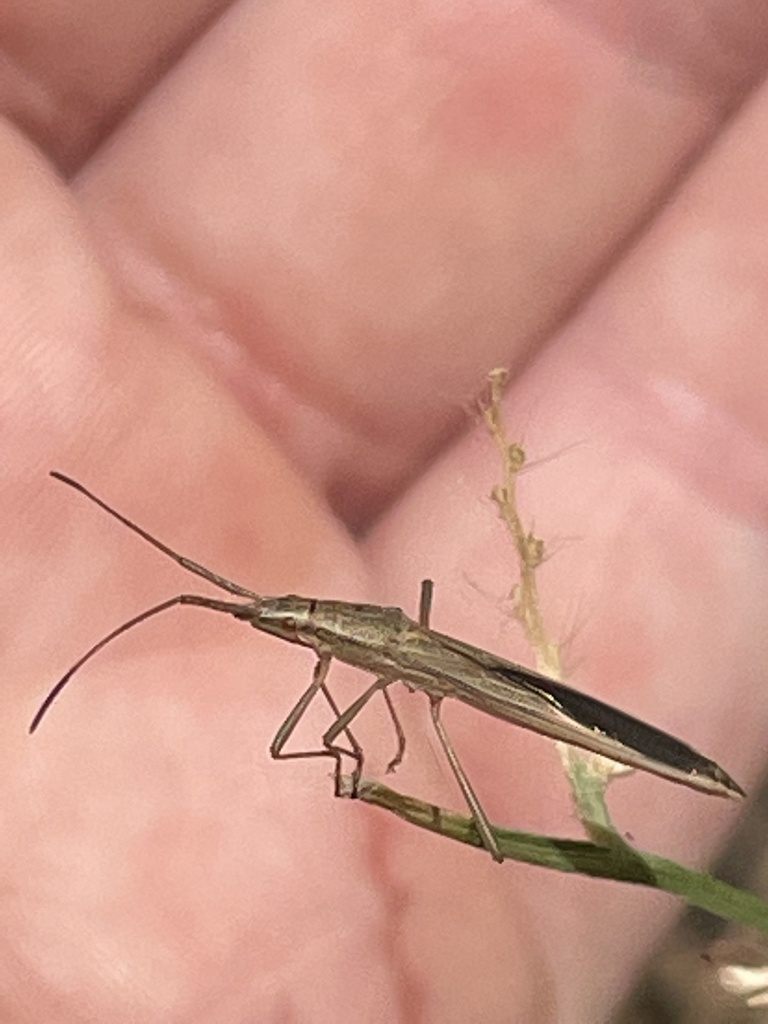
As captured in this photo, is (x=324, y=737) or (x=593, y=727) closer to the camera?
(x=593, y=727)

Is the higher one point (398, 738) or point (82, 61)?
point (82, 61)

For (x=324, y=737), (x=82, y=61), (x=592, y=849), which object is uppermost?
(x=82, y=61)

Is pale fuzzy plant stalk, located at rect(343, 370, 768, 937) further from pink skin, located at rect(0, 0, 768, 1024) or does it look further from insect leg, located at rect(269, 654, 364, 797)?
pink skin, located at rect(0, 0, 768, 1024)

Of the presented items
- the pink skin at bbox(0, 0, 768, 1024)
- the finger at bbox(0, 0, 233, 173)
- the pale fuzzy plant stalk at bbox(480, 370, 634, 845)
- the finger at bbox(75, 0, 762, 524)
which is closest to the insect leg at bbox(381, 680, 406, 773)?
the pink skin at bbox(0, 0, 768, 1024)

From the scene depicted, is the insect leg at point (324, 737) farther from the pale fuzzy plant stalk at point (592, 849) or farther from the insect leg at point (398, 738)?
the pale fuzzy plant stalk at point (592, 849)

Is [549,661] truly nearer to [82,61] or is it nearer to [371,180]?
[371,180]

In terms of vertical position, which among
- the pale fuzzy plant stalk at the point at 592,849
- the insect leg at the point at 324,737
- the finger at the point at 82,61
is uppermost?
the finger at the point at 82,61

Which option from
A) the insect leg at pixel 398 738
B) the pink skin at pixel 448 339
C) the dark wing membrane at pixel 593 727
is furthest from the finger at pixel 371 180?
the dark wing membrane at pixel 593 727

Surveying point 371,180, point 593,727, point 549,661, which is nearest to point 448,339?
point 371,180
